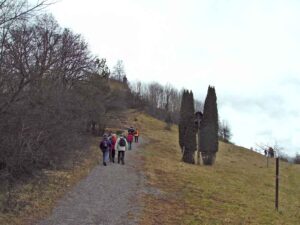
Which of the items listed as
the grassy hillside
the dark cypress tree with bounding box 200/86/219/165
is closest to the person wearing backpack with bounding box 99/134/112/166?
the grassy hillside

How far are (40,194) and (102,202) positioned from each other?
215 centimetres

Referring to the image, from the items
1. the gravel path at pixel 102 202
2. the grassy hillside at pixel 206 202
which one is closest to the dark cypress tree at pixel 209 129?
the grassy hillside at pixel 206 202

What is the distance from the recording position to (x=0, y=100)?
14703mm

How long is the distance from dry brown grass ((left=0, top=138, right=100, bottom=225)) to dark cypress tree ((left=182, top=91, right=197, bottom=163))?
16.4m

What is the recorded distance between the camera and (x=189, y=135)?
129ft

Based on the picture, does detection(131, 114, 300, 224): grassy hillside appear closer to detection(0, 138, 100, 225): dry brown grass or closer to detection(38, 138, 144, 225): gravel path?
detection(38, 138, 144, 225): gravel path

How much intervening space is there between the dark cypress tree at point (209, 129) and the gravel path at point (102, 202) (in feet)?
58.5

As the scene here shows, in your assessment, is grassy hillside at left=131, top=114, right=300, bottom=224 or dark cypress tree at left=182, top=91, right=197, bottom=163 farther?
dark cypress tree at left=182, top=91, right=197, bottom=163

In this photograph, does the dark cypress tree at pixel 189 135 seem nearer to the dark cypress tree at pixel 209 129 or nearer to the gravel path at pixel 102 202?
the dark cypress tree at pixel 209 129

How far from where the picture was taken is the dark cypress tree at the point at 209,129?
40.9 metres

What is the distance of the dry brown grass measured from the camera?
13.1 m

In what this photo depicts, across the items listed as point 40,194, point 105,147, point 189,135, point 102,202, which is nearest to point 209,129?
point 189,135

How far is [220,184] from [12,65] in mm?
13980

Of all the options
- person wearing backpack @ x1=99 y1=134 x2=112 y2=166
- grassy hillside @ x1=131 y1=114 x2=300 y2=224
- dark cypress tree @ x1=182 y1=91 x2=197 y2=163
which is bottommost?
grassy hillside @ x1=131 y1=114 x2=300 y2=224
